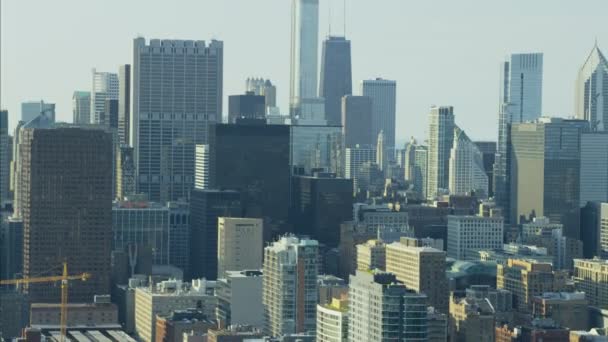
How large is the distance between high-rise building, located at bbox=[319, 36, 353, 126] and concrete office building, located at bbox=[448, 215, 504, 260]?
5833 cm

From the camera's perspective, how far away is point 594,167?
248 feet

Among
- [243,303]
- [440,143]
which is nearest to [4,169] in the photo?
[243,303]

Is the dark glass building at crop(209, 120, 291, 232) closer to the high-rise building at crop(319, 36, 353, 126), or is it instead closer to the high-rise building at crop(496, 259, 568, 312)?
the high-rise building at crop(496, 259, 568, 312)

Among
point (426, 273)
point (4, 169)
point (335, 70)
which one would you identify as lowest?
point (426, 273)

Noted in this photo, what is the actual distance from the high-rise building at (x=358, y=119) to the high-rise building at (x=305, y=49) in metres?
5.78

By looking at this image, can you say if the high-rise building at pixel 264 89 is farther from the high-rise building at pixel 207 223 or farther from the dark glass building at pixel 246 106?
the high-rise building at pixel 207 223

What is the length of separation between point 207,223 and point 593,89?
115 feet

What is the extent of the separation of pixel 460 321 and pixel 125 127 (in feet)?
133

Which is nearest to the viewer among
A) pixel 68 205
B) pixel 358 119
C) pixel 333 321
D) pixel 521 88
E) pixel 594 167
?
pixel 333 321

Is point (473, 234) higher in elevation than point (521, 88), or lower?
Result: lower

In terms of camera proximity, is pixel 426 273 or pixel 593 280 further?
pixel 593 280

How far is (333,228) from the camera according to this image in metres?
66.4

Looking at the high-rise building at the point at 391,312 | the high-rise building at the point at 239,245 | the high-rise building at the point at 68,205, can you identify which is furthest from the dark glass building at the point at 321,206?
the high-rise building at the point at 391,312

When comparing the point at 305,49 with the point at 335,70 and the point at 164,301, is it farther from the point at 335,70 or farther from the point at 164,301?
the point at 164,301
